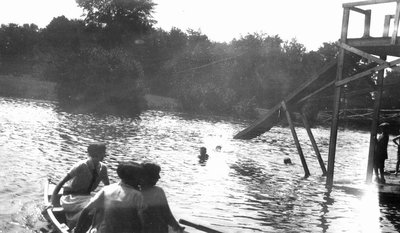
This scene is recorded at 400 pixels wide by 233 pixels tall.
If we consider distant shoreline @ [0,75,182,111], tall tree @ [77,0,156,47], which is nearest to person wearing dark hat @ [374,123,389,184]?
distant shoreline @ [0,75,182,111]

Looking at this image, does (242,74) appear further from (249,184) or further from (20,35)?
(249,184)

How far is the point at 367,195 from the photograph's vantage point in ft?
40.4

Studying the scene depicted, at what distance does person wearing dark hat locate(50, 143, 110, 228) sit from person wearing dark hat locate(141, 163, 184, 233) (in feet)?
5.99

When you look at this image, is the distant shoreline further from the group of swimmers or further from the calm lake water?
the group of swimmers

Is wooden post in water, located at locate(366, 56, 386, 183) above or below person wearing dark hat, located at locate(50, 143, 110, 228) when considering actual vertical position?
above

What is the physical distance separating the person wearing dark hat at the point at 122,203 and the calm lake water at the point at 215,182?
10.1 ft

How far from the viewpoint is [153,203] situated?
549 centimetres

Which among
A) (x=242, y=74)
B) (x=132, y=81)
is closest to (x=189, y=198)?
(x=132, y=81)

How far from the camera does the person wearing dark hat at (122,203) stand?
523 cm

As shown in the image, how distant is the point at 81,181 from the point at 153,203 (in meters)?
2.34

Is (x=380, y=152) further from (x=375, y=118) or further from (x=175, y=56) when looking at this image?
(x=175, y=56)

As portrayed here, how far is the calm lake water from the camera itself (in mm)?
10391

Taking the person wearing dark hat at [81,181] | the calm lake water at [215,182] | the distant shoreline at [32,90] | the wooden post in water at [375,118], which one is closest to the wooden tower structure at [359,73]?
the wooden post in water at [375,118]

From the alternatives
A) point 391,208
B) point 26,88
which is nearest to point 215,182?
point 391,208
